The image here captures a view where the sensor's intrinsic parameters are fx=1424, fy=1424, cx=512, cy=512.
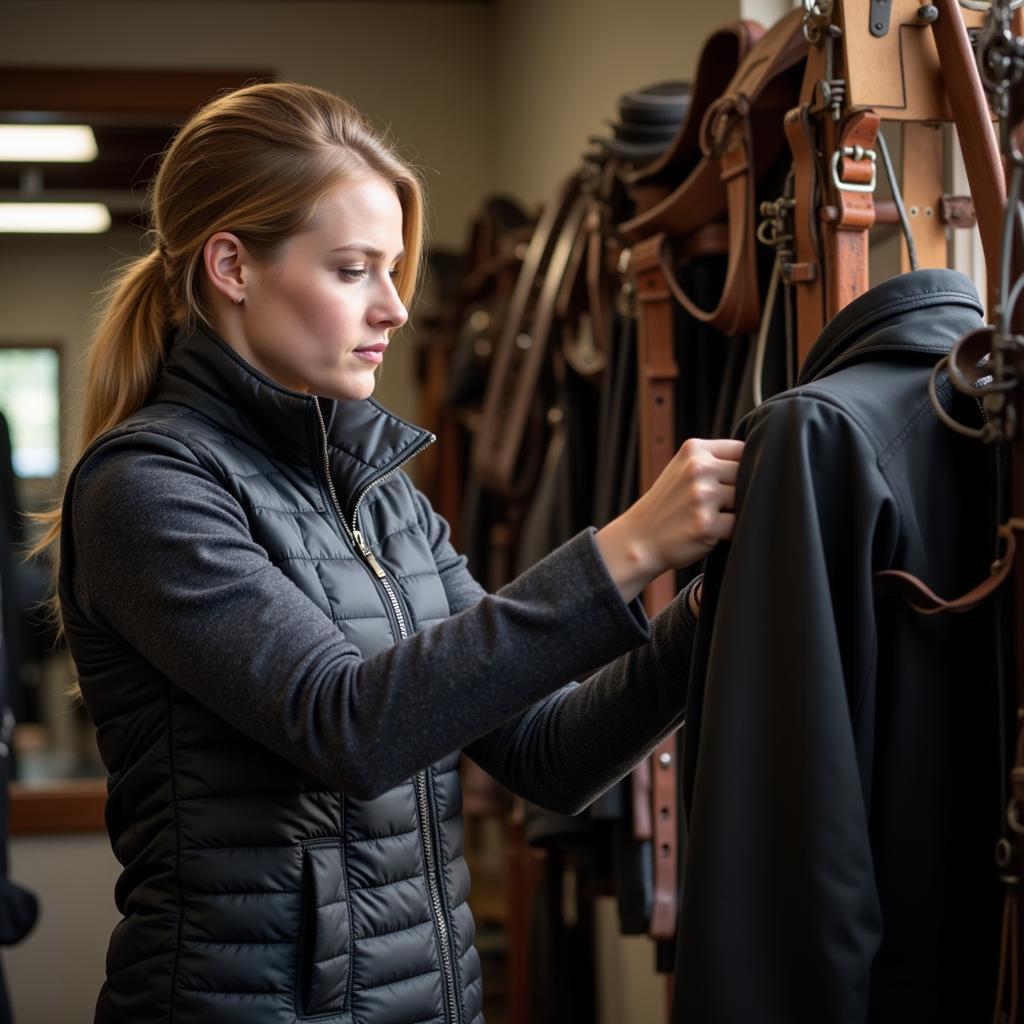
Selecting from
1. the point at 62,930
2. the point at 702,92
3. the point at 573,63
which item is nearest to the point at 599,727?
the point at 702,92

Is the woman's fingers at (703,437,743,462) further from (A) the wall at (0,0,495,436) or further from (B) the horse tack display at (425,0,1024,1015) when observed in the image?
(A) the wall at (0,0,495,436)

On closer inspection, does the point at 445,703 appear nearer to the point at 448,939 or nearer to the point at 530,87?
the point at 448,939

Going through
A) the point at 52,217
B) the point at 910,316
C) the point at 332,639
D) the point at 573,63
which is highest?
the point at 573,63

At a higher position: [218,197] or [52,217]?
[52,217]

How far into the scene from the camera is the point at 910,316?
42.4 inches

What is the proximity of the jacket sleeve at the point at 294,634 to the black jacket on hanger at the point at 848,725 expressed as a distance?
4.2 inches

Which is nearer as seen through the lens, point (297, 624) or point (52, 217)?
point (297, 624)

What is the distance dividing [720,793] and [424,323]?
3.41 meters

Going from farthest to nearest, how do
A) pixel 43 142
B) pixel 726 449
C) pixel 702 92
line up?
pixel 43 142 → pixel 702 92 → pixel 726 449

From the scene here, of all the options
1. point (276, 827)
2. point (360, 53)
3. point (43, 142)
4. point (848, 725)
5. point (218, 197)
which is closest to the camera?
point (848, 725)

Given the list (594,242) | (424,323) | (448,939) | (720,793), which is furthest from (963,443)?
(424,323)

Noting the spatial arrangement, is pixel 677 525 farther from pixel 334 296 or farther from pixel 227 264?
pixel 227 264

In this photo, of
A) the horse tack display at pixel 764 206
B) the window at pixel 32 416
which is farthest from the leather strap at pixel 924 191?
the window at pixel 32 416

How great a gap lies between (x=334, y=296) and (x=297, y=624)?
1.03 feet
